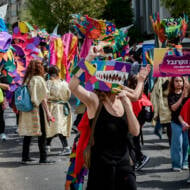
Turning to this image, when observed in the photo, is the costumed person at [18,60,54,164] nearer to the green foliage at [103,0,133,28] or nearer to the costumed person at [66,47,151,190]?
the costumed person at [66,47,151,190]

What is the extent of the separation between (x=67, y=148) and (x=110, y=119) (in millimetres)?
4679

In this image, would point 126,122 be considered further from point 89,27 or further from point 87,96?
point 89,27

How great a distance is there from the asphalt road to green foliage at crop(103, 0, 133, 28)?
95.7 ft

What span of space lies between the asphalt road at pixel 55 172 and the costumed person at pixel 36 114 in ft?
0.96

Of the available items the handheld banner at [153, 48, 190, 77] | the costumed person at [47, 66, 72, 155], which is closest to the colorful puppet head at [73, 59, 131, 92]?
the handheld banner at [153, 48, 190, 77]

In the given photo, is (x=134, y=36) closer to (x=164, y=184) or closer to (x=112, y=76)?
(x=164, y=184)

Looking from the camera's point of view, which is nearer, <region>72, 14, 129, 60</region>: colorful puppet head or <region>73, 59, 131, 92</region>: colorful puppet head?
<region>73, 59, 131, 92</region>: colorful puppet head

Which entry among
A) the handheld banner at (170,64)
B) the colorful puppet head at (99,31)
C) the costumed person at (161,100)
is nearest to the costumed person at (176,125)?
the handheld banner at (170,64)

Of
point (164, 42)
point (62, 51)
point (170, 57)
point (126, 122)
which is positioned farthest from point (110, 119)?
point (62, 51)

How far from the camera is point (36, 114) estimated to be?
8.50m

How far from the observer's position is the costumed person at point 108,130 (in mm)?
4664

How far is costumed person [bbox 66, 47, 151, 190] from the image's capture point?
4664 mm

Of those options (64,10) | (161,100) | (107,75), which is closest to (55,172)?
(161,100)

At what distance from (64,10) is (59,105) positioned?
2778 centimetres
